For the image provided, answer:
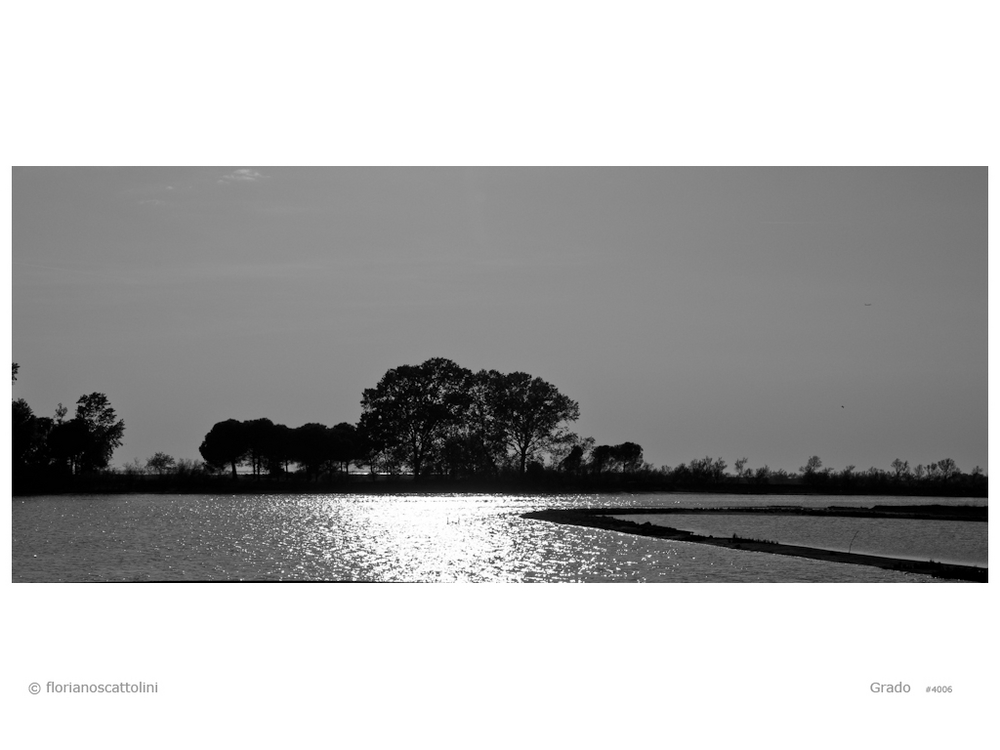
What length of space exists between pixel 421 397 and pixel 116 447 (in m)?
25.2

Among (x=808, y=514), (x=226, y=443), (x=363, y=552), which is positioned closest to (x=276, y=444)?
(x=226, y=443)

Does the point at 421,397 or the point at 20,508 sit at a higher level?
the point at 421,397

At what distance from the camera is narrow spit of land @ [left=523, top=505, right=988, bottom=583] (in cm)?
2894

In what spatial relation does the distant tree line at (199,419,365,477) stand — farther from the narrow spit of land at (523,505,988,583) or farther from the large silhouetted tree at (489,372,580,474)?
the narrow spit of land at (523,505,988,583)

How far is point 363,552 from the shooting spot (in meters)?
39.0

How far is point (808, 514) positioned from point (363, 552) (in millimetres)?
37615

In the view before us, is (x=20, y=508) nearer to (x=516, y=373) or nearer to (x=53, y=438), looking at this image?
(x=53, y=438)

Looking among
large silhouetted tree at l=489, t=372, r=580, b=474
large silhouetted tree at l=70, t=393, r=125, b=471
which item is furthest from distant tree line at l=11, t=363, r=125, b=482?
large silhouetted tree at l=489, t=372, r=580, b=474

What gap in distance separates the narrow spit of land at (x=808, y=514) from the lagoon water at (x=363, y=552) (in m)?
0.92

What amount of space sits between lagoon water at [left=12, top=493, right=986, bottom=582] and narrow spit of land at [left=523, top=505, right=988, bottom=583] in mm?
921
